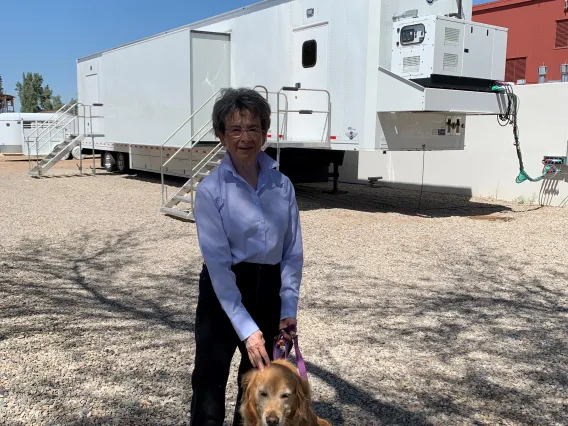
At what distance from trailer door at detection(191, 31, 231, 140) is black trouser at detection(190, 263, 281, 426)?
9.05 meters

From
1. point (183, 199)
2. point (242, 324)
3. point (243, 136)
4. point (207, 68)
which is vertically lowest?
point (183, 199)

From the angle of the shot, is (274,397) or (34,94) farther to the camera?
(34,94)

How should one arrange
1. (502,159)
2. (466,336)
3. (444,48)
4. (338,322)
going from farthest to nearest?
(502,159)
(444,48)
(338,322)
(466,336)

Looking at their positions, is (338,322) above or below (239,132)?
below

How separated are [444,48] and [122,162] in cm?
1187

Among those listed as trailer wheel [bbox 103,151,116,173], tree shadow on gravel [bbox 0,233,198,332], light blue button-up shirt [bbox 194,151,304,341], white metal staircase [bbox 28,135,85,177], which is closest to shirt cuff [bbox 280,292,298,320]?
light blue button-up shirt [bbox 194,151,304,341]

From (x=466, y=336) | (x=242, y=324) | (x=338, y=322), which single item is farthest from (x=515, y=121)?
(x=242, y=324)

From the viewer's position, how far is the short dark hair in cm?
216

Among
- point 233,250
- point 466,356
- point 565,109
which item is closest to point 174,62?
point 565,109

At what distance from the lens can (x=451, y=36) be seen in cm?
Answer: 884

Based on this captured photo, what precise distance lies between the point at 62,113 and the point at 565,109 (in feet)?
51.8

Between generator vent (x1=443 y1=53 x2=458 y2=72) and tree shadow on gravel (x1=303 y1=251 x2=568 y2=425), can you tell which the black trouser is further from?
generator vent (x1=443 y1=53 x2=458 y2=72)

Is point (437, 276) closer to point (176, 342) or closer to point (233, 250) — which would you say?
point (176, 342)

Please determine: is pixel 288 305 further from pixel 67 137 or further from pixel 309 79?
pixel 67 137
